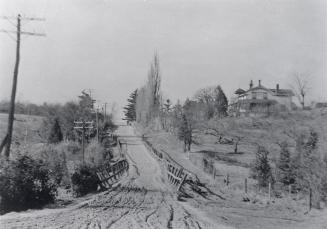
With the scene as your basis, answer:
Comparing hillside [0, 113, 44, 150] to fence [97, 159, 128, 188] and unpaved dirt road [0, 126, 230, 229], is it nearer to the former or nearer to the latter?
fence [97, 159, 128, 188]

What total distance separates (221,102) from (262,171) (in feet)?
158

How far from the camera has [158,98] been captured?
77625 mm

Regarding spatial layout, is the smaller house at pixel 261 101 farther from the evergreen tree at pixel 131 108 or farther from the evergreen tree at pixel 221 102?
the evergreen tree at pixel 131 108

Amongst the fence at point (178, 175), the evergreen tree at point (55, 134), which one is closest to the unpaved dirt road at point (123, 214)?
the fence at point (178, 175)

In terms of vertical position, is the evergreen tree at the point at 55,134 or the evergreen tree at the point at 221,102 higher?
the evergreen tree at the point at 221,102

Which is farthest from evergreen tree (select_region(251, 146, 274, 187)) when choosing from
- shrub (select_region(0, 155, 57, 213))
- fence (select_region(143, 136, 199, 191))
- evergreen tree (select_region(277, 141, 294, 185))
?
shrub (select_region(0, 155, 57, 213))

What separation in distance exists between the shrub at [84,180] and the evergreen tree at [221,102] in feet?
183

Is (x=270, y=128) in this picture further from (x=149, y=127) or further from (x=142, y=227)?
(x=142, y=227)

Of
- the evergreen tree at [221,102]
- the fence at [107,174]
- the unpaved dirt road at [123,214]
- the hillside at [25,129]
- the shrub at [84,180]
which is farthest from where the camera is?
the evergreen tree at [221,102]

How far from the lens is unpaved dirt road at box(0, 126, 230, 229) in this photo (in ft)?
41.1

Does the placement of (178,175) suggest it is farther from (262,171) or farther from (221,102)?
(221,102)

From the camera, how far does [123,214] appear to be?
1466 cm

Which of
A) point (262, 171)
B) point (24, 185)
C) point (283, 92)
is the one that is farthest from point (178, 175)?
point (283, 92)

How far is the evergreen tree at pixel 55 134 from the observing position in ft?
182
